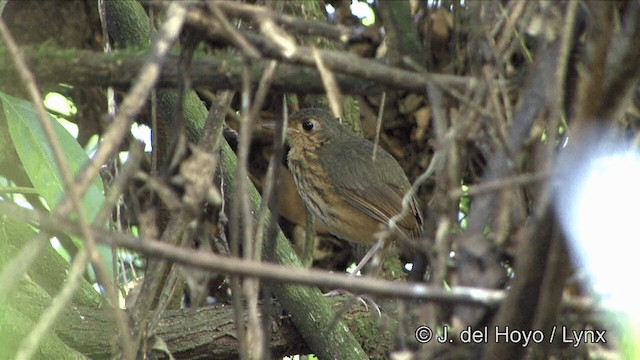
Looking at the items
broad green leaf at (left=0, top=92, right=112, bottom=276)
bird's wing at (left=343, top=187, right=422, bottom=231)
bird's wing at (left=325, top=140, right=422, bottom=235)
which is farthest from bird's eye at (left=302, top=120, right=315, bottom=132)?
broad green leaf at (left=0, top=92, right=112, bottom=276)

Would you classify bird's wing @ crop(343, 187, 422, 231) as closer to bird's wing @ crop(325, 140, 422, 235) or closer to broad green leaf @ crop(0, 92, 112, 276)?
bird's wing @ crop(325, 140, 422, 235)

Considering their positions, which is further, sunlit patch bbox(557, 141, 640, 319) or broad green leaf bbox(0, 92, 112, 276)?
broad green leaf bbox(0, 92, 112, 276)

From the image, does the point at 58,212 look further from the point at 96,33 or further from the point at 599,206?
the point at 96,33

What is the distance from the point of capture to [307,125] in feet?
18.9

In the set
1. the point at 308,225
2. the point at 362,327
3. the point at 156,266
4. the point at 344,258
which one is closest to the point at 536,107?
the point at 156,266

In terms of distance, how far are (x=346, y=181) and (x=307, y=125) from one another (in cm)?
41

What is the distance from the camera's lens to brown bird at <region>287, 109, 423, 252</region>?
218 inches

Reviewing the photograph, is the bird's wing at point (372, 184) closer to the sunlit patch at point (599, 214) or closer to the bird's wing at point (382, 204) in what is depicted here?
the bird's wing at point (382, 204)

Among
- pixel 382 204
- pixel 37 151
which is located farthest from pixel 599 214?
pixel 382 204

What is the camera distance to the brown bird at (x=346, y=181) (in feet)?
18.2

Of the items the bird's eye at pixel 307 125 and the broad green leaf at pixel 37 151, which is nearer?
the broad green leaf at pixel 37 151

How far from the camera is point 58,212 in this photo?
177 centimetres

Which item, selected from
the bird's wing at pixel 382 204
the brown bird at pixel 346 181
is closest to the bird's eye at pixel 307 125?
the brown bird at pixel 346 181

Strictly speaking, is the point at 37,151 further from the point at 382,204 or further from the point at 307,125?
the point at 382,204
